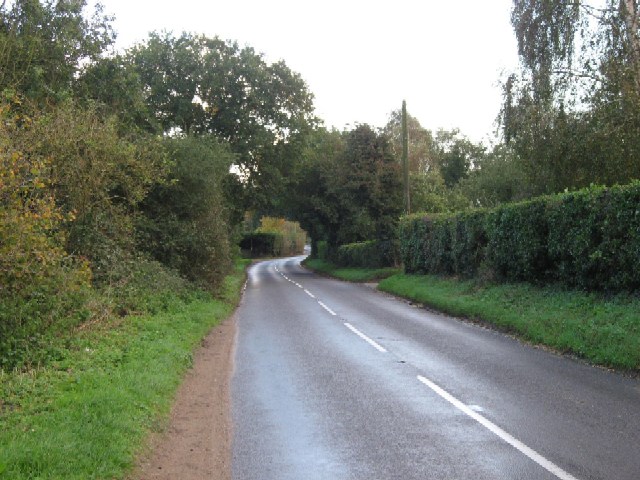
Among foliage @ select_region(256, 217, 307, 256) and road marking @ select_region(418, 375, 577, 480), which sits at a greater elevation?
foliage @ select_region(256, 217, 307, 256)

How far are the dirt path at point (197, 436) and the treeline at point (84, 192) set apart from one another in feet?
7.48

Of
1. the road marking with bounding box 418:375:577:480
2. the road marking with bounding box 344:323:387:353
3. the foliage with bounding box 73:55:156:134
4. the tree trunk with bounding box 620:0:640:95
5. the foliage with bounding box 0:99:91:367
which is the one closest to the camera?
the road marking with bounding box 418:375:577:480

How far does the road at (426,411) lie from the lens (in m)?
5.80

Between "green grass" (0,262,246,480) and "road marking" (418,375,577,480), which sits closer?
"green grass" (0,262,246,480)

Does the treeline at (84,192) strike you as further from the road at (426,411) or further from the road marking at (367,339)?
the road marking at (367,339)

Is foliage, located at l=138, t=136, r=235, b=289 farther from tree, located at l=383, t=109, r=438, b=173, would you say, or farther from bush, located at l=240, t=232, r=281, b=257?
bush, located at l=240, t=232, r=281, b=257

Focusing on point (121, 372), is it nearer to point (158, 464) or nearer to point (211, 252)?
point (158, 464)

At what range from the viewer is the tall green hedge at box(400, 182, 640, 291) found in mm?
13195

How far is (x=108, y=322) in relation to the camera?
463 inches

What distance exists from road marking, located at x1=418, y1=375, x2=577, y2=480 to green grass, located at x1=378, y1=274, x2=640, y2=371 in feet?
11.4

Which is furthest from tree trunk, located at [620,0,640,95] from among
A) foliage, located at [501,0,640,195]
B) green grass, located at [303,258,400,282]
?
green grass, located at [303,258,400,282]

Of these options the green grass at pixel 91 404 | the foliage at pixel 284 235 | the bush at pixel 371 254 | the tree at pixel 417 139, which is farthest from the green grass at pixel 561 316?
the foliage at pixel 284 235

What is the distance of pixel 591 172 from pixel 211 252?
13000 mm

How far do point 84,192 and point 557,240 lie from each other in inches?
461
